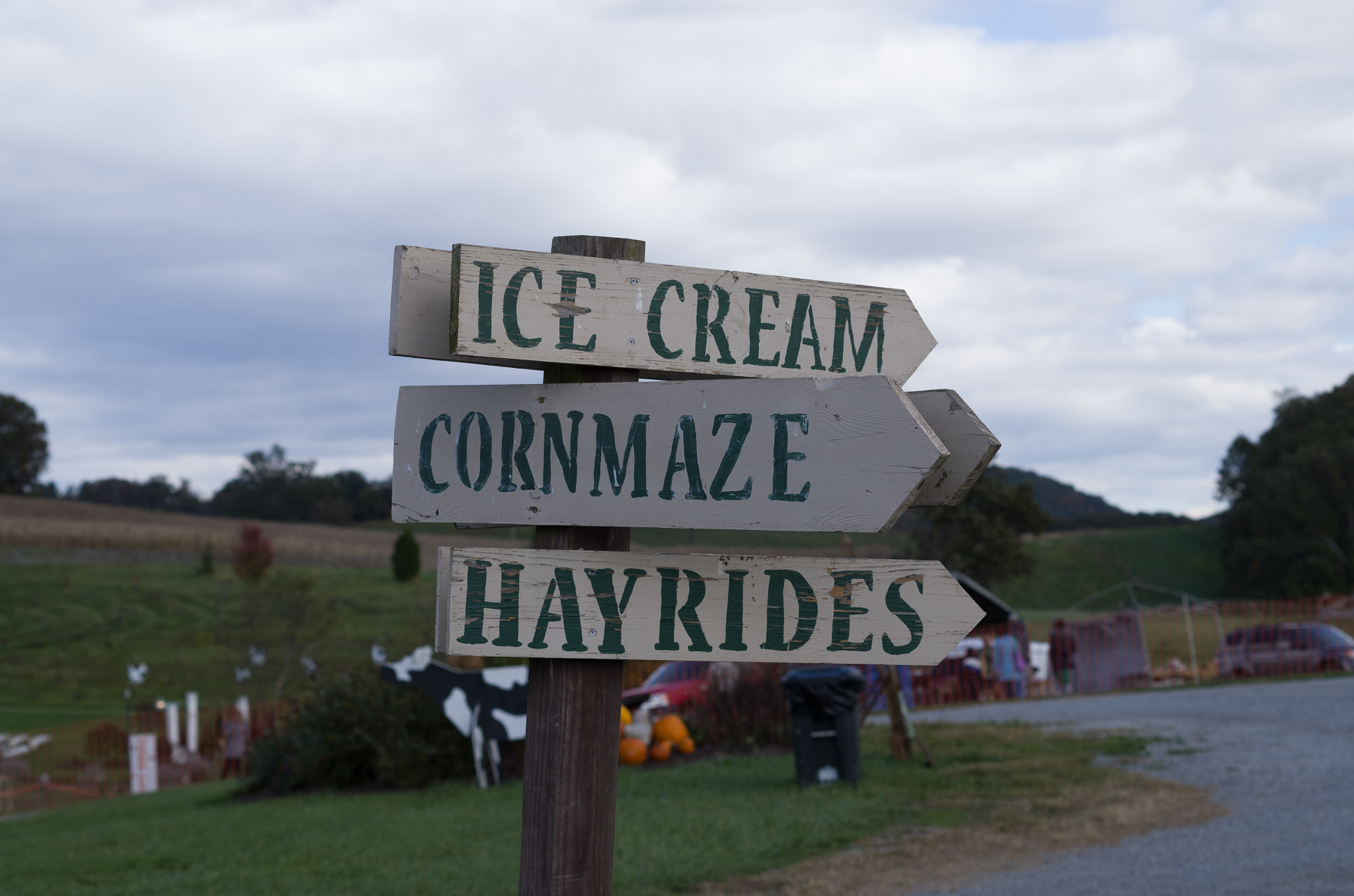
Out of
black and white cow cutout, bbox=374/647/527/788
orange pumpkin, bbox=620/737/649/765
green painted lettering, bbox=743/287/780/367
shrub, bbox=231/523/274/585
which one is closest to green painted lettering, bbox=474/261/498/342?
green painted lettering, bbox=743/287/780/367

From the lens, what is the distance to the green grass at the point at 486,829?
6.45m

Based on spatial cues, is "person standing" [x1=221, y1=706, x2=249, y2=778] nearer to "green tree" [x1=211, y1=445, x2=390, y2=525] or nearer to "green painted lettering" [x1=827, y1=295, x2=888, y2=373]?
"green painted lettering" [x1=827, y1=295, x2=888, y2=373]

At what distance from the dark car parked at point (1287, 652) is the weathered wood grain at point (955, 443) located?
22.2m

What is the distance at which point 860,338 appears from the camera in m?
2.54

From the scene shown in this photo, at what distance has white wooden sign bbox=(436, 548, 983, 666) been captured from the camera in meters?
2.32

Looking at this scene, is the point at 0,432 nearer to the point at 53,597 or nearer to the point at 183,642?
the point at 53,597

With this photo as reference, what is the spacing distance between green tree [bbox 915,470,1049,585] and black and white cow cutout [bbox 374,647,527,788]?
29.3 metres

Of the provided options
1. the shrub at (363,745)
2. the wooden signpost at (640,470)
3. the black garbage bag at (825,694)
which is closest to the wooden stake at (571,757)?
the wooden signpost at (640,470)

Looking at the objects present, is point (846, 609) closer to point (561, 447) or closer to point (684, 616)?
point (684, 616)

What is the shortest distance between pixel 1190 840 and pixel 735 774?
4175 mm

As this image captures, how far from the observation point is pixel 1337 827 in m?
7.32

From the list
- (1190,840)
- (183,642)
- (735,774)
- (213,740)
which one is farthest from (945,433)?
(183,642)

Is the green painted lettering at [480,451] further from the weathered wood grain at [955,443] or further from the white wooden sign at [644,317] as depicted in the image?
the weathered wood grain at [955,443]

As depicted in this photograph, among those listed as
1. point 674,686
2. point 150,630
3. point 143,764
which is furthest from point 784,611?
point 150,630
